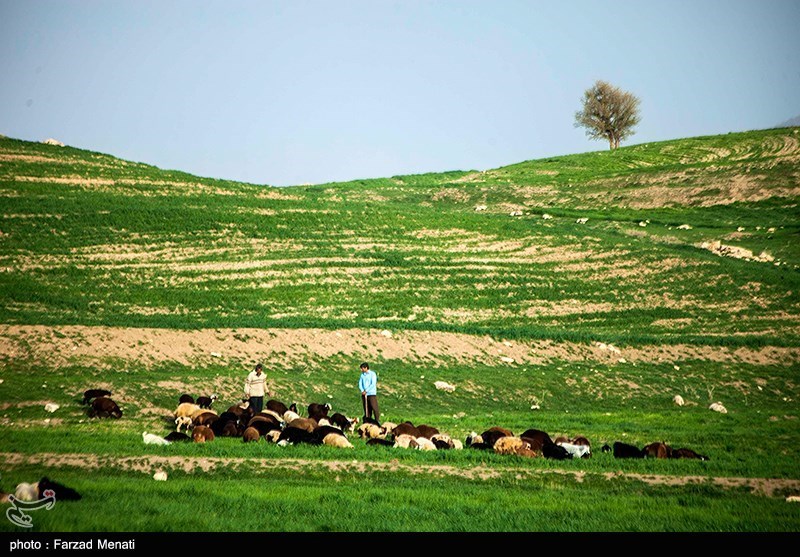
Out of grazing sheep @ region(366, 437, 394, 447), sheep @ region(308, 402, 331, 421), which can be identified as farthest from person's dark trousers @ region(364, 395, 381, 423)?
grazing sheep @ region(366, 437, 394, 447)

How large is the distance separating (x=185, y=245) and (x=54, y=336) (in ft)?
83.0

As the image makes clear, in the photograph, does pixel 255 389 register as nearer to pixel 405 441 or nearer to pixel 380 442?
pixel 380 442

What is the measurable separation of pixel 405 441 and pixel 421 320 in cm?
2432

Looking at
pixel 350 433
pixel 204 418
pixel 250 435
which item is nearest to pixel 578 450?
pixel 350 433

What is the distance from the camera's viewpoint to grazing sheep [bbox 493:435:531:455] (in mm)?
19000

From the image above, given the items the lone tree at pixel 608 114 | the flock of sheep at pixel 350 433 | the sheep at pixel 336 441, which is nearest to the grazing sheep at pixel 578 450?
the flock of sheep at pixel 350 433

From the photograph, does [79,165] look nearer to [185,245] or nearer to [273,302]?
[185,245]

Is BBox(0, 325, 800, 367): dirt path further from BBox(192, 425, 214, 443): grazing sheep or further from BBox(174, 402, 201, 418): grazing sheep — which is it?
BBox(192, 425, 214, 443): grazing sheep

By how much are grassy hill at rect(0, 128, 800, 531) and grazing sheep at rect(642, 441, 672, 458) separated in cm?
100

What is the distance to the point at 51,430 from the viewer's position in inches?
782

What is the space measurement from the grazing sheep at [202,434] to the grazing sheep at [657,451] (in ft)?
33.9

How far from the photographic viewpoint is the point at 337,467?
55.1ft

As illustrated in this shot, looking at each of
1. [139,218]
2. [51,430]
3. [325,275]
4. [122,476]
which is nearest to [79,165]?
[139,218]

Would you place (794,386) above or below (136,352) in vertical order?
below
